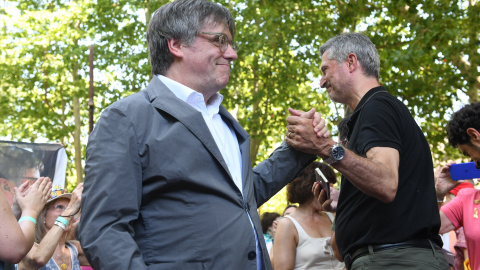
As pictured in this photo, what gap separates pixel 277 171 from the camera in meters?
3.46

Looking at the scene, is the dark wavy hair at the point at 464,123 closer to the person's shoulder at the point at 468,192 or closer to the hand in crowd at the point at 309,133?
the person's shoulder at the point at 468,192

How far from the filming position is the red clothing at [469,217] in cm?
485

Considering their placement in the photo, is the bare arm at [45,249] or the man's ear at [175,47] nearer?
the man's ear at [175,47]

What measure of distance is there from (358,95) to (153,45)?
1420 millimetres

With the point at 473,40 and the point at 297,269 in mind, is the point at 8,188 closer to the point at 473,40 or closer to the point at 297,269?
the point at 297,269

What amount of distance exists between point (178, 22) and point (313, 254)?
3.14 meters

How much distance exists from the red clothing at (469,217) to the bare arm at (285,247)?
4.29ft

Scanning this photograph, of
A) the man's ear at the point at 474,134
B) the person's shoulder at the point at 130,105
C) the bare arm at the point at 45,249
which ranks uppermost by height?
the person's shoulder at the point at 130,105

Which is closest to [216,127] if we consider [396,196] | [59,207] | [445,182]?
[396,196]

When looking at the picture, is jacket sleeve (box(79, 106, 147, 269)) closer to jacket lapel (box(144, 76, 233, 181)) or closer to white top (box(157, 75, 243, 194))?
jacket lapel (box(144, 76, 233, 181))

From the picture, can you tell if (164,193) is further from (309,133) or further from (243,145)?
(309,133)

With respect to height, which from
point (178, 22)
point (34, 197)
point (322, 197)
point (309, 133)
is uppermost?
point (178, 22)

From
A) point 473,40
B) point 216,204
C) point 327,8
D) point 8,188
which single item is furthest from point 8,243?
point 327,8

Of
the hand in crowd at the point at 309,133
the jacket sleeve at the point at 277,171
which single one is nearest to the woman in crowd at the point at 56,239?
the jacket sleeve at the point at 277,171
